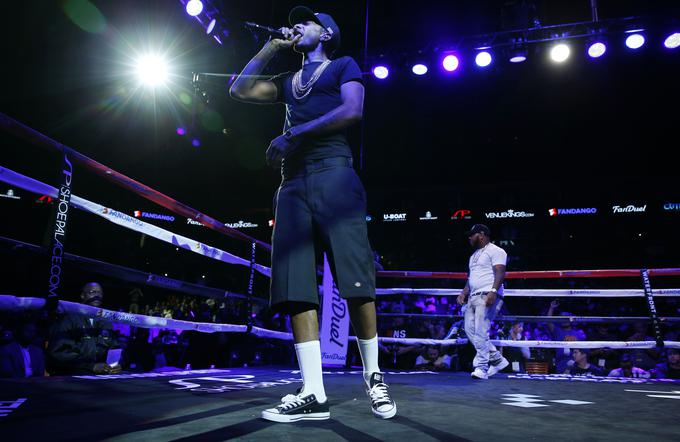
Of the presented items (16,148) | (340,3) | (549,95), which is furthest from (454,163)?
(16,148)

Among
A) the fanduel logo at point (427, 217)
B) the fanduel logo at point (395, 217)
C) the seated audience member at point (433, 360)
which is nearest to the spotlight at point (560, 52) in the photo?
the seated audience member at point (433, 360)

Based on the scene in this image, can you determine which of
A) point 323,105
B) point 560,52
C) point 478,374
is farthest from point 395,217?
point 323,105

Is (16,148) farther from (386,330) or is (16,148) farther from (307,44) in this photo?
(307,44)

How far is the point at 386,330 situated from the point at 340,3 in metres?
5.47

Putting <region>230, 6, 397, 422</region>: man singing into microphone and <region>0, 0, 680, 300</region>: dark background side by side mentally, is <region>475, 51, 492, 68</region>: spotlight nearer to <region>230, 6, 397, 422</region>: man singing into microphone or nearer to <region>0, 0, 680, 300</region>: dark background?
<region>0, 0, 680, 300</region>: dark background

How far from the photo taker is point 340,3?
7281 millimetres

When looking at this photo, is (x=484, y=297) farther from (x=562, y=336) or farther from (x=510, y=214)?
(x=510, y=214)

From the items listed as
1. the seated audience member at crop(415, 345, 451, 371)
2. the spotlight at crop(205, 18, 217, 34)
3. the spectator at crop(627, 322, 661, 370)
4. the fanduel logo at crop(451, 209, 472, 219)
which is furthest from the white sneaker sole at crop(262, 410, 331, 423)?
the fanduel logo at crop(451, 209, 472, 219)

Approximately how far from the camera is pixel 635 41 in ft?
20.5

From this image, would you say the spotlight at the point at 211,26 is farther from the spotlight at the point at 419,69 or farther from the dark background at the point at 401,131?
the spotlight at the point at 419,69

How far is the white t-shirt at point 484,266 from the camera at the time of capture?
3896 millimetres

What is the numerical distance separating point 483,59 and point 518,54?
531 mm

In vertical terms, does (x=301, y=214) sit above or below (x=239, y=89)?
below

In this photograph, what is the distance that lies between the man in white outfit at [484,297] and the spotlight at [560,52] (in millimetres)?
4189
